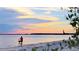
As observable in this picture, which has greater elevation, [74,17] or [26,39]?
[74,17]

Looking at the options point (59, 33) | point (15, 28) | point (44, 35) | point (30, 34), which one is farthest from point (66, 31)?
point (15, 28)

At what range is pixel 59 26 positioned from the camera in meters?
2.44

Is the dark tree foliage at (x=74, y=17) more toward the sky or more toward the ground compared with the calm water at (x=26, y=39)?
more toward the sky

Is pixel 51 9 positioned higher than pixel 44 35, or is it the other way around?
pixel 51 9

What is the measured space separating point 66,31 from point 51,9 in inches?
11.2

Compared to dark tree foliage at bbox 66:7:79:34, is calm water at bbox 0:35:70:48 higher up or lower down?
lower down
